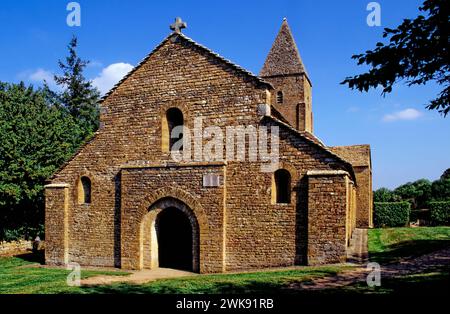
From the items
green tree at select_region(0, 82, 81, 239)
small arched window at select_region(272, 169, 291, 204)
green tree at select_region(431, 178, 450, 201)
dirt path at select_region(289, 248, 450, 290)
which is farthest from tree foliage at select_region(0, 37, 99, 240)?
green tree at select_region(431, 178, 450, 201)

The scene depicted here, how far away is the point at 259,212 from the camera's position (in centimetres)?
1352

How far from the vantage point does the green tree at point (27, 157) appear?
1986cm

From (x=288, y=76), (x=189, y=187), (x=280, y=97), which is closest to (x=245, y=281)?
(x=189, y=187)

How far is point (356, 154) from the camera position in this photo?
3266cm

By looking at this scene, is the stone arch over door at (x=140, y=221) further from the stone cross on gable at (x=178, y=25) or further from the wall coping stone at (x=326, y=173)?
the stone cross on gable at (x=178, y=25)

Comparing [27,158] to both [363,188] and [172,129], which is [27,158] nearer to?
[172,129]

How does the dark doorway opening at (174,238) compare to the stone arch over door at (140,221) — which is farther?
the dark doorway opening at (174,238)

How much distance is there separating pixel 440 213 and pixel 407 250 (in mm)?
17716

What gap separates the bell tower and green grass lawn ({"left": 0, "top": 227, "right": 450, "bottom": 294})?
56.7ft

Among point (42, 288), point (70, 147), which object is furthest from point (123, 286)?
point (70, 147)

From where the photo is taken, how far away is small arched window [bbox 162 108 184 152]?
1537 cm

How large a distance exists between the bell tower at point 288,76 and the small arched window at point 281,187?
19.0 m

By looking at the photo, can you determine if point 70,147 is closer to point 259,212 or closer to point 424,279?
point 259,212

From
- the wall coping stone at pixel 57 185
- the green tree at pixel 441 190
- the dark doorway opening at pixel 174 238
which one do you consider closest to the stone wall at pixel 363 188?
the green tree at pixel 441 190
